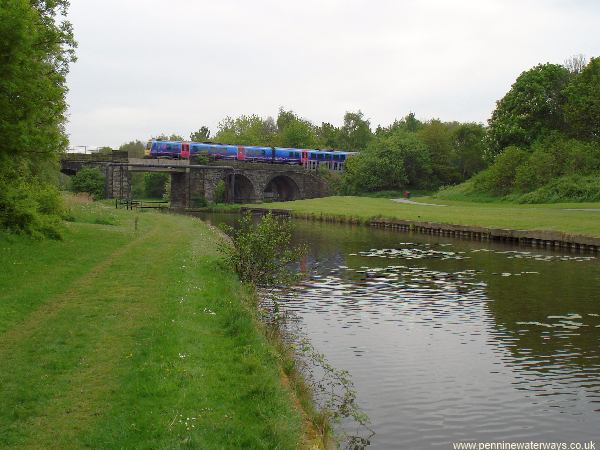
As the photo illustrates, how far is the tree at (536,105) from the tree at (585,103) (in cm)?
470

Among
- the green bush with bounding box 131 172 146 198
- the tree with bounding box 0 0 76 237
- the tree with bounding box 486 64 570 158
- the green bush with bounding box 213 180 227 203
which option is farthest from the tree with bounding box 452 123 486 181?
the tree with bounding box 0 0 76 237

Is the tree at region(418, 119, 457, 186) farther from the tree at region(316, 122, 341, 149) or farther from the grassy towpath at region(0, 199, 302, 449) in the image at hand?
the grassy towpath at region(0, 199, 302, 449)

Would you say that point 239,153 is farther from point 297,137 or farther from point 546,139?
point 546,139

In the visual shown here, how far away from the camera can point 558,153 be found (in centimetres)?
7050

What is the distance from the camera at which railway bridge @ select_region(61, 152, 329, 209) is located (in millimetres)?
86625

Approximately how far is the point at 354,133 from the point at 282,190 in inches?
1818

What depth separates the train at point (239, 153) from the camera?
10231 centimetres

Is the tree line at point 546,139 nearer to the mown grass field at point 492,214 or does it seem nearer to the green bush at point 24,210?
the mown grass field at point 492,214

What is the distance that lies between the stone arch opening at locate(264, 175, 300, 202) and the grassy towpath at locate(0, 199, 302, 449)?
90452mm

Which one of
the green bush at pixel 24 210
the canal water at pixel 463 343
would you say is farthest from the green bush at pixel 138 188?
the green bush at pixel 24 210

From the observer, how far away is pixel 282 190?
397 feet

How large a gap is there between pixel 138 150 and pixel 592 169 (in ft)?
460

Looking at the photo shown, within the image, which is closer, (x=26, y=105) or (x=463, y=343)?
(x=463, y=343)

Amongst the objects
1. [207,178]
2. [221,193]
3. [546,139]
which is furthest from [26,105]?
[221,193]
